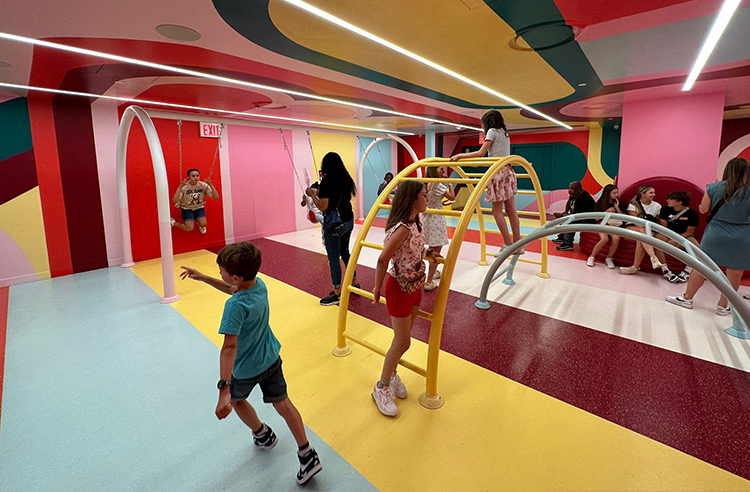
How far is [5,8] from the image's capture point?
Result: 2.07m

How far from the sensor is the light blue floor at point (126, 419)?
5.65ft

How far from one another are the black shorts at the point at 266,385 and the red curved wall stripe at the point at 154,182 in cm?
540

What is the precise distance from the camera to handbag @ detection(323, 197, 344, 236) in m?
3.61

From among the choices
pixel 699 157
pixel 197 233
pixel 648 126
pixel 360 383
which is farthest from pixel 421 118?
pixel 360 383

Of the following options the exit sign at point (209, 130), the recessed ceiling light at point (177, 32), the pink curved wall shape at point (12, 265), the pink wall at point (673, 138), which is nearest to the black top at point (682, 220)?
the pink wall at point (673, 138)

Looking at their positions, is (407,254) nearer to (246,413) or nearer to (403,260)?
(403,260)

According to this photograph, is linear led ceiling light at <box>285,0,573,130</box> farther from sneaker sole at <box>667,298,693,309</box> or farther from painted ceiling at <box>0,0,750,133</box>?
sneaker sole at <box>667,298,693,309</box>

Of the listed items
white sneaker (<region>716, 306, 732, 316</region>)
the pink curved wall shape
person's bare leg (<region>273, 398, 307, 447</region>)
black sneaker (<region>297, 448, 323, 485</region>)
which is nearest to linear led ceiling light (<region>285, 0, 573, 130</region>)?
person's bare leg (<region>273, 398, 307, 447</region>)

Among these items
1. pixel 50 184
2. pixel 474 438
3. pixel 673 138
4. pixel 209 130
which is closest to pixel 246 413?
pixel 474 438

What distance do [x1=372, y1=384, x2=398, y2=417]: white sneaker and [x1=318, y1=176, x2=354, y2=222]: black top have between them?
194cm

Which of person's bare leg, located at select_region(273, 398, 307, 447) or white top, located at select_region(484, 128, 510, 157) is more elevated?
white top, located at select_region(484, 128, 510, 157)

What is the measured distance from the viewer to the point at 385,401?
2131mm

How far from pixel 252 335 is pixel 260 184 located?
6.45 meters

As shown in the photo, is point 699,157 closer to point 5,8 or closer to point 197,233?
point 5,8
